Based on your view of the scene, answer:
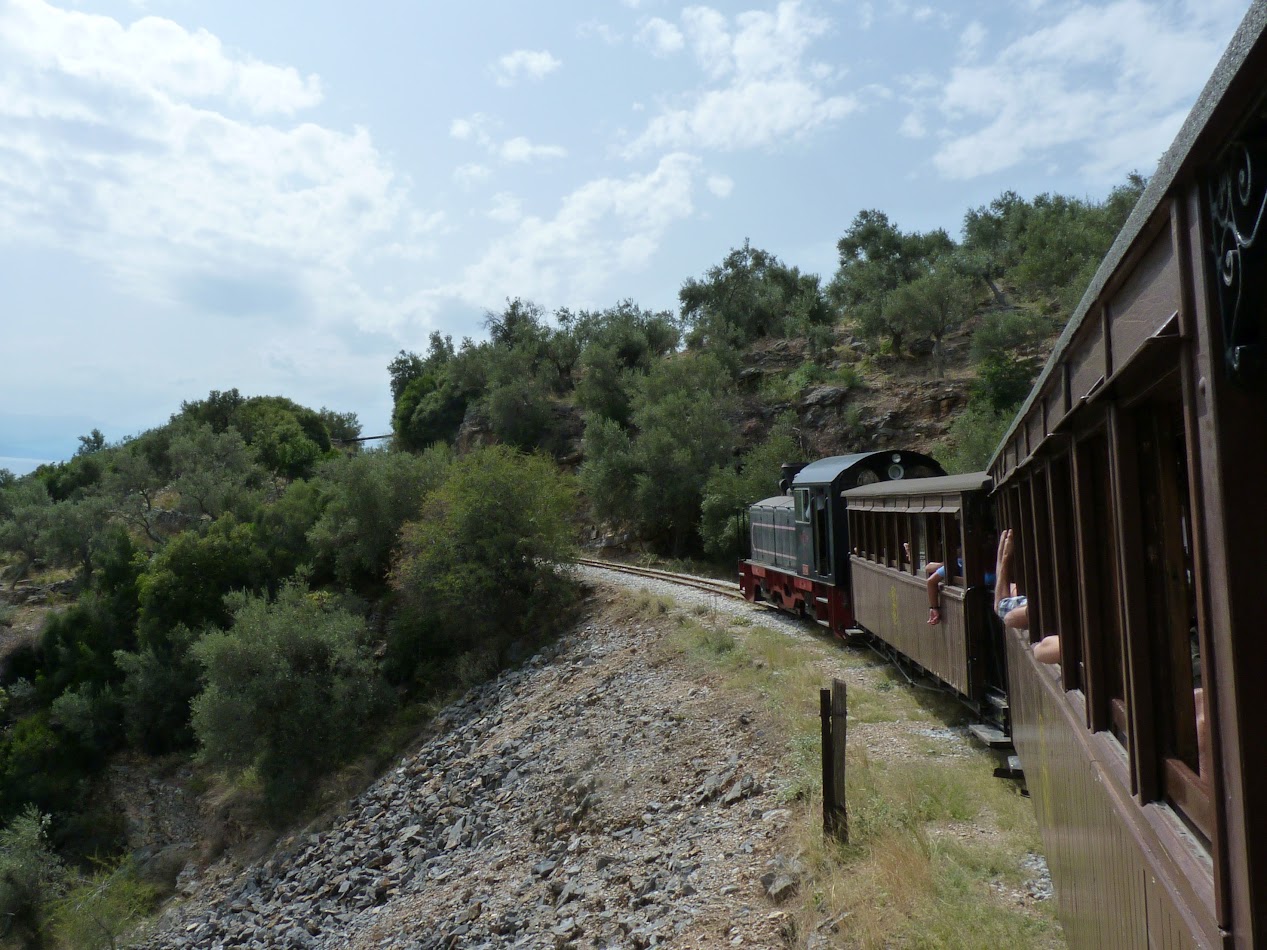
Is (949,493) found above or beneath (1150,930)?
above

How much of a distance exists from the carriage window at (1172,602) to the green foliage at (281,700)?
82.9 ft

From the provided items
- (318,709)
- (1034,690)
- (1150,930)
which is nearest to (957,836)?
(1034,690)

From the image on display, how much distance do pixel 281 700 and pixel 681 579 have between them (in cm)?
1214

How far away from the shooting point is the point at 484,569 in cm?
2805

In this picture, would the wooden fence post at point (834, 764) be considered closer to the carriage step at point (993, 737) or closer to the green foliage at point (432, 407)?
the carriage step at point (993, 737)

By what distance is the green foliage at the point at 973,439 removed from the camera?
1088 inches

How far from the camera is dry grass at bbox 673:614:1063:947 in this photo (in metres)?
6.41

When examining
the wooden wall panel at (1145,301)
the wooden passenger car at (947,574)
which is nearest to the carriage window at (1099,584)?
the wooden wall panel at (1145,301)

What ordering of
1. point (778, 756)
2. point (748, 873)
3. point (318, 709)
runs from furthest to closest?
point (318, 709), point (778, 756), point (748, 873)

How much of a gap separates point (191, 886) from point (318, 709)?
16.7 feet

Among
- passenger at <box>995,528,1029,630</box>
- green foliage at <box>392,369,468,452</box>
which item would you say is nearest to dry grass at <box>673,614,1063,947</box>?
passenger at <box>995,528,1029,630</box>

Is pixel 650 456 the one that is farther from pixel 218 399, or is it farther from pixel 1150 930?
pixel 218 399

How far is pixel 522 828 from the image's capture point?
609 inches

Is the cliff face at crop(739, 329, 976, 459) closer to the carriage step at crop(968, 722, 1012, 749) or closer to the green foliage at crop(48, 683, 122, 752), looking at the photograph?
the carriage step at crop(968, 722, 1012, 749)
